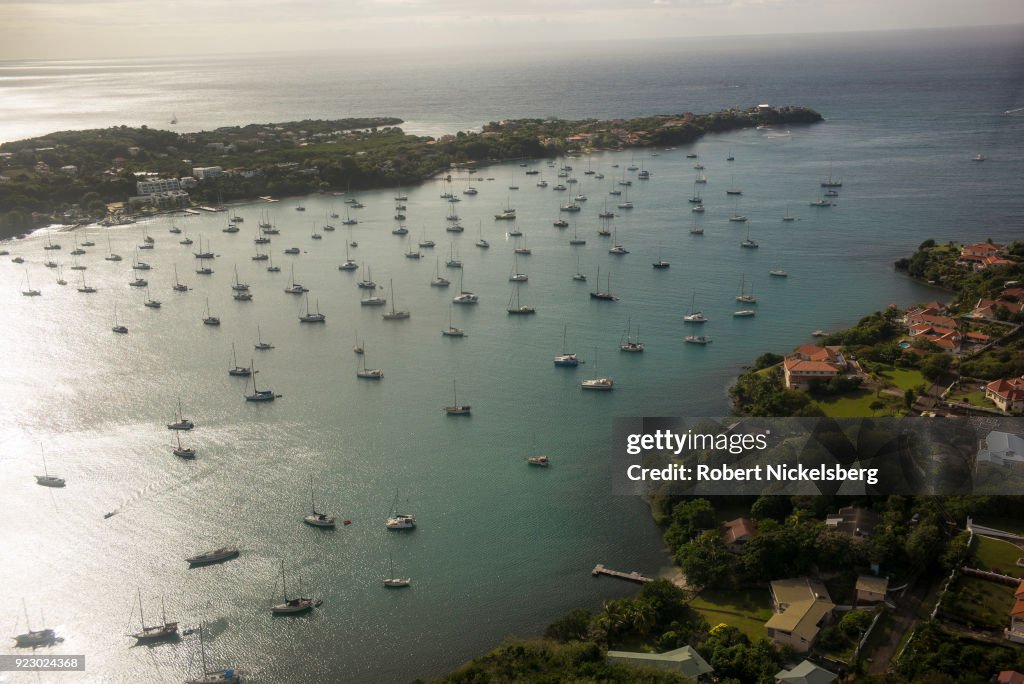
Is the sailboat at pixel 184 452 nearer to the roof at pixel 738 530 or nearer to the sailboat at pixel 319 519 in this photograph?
the sailboat at pixel 319 519

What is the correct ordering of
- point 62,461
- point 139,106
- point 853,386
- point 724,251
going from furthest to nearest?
1. point 139,106
2. point 724,251
3. point 853,386
4. point 62,461

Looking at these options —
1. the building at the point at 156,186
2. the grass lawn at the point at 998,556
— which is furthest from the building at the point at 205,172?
the grass lawn at the point at 998,556

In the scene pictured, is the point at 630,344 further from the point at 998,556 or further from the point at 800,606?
the point at 800,606

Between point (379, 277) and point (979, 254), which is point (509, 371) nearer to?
point (379, 277)

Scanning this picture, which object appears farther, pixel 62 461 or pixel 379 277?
pixel 379 277

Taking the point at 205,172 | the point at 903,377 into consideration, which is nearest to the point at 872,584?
A: the point at 903,377

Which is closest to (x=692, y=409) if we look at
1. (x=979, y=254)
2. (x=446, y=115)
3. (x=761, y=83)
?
(x=979, y=254)
